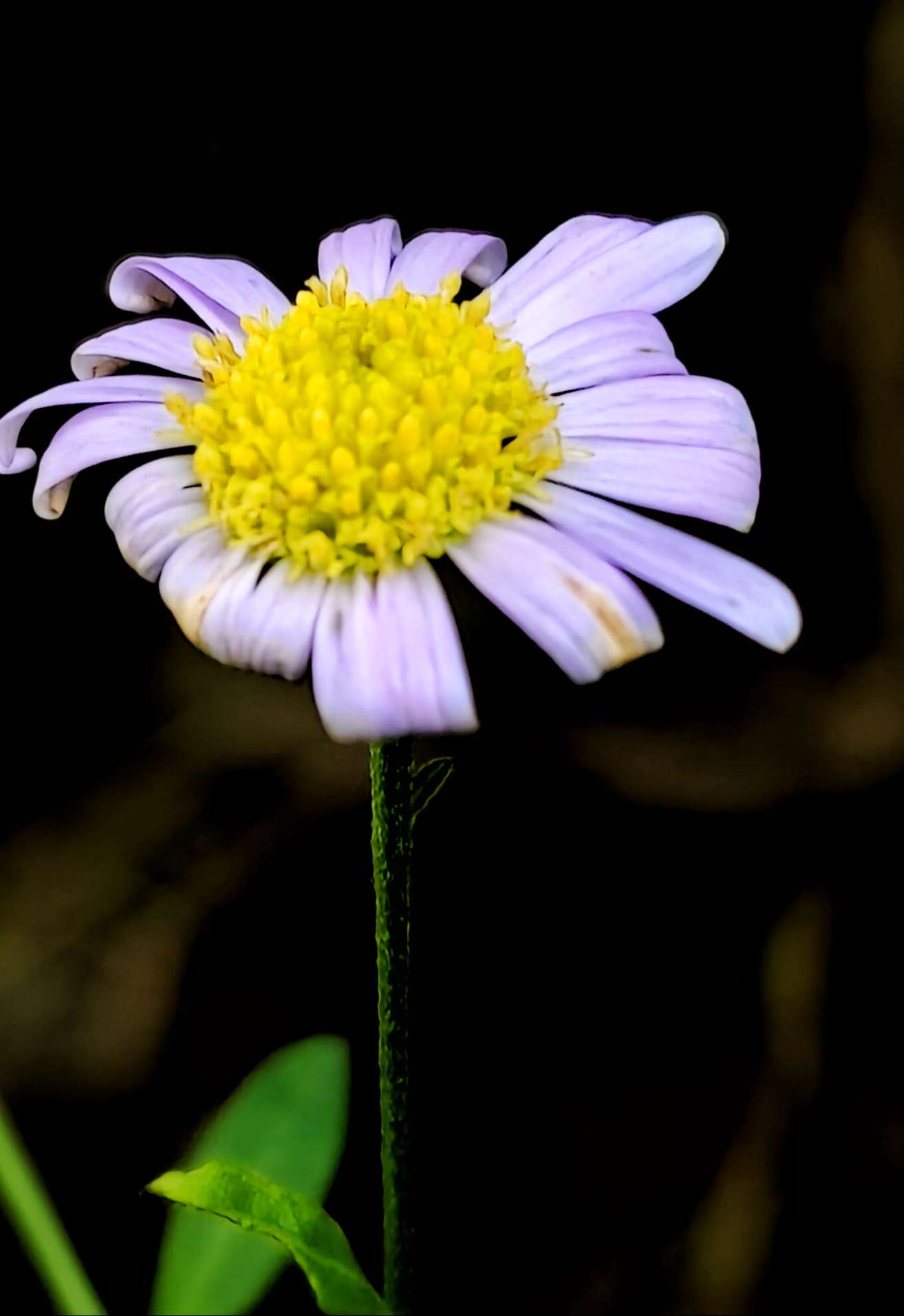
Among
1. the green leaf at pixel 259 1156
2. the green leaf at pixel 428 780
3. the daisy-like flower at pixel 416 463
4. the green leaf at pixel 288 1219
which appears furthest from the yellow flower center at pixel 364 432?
the green leaf at pixel 259 1156

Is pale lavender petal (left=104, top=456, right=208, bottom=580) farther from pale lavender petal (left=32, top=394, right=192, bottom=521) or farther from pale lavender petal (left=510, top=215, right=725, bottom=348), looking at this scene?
pale lavender petal (left=510, top=215, right=725, bottom=348)

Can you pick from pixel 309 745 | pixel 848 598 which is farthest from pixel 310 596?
pixel 848 598

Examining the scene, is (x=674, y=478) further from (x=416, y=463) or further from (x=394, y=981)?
(x=394, y=981)

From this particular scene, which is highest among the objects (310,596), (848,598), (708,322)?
(708,322)

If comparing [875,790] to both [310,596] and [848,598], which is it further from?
[310,596]

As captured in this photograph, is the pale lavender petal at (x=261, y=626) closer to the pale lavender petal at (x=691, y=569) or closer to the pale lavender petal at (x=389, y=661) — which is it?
the pale lavender petal at (x=389, y=661)

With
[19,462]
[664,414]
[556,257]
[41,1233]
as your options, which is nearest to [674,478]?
[664,414]
